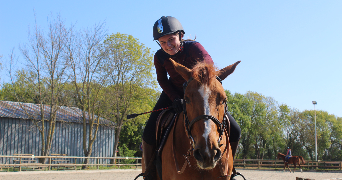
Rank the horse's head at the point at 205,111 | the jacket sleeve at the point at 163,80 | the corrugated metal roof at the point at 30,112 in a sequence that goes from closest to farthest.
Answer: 1. the horse's head at the point at 205,111
2. the jacket sleeve at the point at 163,80
3. the corrugated metal roof at the point at 30,112

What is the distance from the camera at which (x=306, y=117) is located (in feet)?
205

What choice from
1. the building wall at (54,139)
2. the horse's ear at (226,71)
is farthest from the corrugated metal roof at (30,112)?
the horse's ear at (226,71)

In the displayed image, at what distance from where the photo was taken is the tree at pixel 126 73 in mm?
31391

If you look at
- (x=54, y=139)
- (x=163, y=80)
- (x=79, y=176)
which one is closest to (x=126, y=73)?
(x=54, y=139)

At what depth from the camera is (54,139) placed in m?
30.8

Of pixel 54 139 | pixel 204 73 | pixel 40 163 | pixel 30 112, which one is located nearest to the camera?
pixel 204 73

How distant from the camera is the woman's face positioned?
4.20 meters

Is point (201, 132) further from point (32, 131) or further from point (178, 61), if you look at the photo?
point (32, 131)

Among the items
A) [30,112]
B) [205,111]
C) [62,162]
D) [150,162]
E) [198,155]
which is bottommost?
[62,162]

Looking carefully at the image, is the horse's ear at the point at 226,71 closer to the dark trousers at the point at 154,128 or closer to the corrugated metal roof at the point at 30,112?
the dark trousers at the point at 154,128

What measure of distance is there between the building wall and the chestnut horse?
89.6ft

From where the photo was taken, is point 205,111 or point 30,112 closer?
point 205,111

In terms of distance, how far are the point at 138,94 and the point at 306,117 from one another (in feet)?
140

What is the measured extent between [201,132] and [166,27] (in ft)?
6.18
